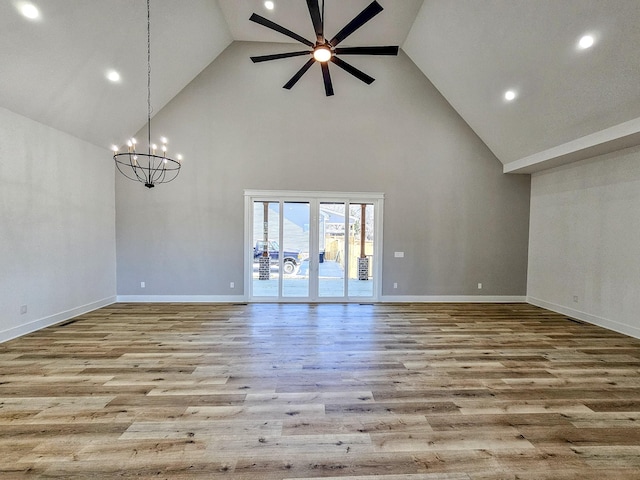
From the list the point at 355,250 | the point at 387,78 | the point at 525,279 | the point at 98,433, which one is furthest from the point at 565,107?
the point at 98,433

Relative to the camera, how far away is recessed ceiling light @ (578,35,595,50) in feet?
10.4

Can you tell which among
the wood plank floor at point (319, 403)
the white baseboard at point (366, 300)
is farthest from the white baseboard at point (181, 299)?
the wood plank floor at point (319, 403)

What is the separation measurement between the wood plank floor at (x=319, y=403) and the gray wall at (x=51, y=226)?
0.56m

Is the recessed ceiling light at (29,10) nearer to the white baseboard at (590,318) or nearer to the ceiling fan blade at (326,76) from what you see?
the ceiling fan blade at (326,76)

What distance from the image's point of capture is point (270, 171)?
227 inches

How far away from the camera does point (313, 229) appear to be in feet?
19.2

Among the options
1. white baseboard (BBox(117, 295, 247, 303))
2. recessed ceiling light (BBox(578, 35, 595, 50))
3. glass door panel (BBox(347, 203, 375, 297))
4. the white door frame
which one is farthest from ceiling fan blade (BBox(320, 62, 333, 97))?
white baseboard (BBox(117, 295, 247, 303))

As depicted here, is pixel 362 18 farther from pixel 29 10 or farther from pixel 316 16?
pixel 29 10

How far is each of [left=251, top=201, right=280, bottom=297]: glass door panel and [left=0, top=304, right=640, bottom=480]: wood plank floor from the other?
1.66 metres

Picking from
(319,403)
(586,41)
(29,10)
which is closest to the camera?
(319,403)

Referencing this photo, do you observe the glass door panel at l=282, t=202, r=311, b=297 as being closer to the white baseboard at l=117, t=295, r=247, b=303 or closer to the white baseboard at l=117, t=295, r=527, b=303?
the white baseboard at l=117, t=295, r=527, b=303

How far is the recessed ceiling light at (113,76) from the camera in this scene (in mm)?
4133

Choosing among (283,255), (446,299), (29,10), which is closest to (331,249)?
(283,255)

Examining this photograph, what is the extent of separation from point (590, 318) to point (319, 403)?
5.33 metres
